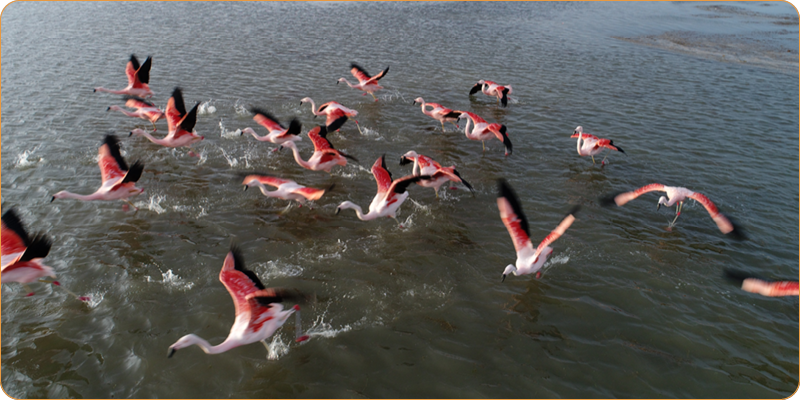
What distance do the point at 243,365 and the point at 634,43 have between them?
2509 centimetres

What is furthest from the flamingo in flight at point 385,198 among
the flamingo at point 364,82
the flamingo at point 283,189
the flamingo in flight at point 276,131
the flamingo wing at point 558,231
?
the flamingo at point 364,82

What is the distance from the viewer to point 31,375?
5410mm

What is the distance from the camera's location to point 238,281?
230 inches

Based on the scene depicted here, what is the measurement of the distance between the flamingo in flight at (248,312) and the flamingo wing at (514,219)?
359cm

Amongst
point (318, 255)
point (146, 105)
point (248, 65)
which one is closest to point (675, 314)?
point (318, 255)

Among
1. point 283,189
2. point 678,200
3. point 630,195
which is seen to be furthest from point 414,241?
point 678,200

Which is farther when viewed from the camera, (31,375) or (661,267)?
(661,267)

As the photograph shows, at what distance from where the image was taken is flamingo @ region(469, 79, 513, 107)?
565 inches

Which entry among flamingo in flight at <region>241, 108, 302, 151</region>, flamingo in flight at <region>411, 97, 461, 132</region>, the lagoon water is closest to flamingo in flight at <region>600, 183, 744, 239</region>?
the lagoon water

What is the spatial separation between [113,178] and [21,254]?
2679 mm

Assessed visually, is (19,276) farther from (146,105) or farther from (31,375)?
(146,105)

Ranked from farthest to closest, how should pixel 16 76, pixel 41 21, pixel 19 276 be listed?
pixel 41 21 → pixel 16 76 → pixel 19 276

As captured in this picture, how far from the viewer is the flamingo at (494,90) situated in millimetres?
14348

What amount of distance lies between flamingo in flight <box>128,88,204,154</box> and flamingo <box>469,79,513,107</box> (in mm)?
9231
